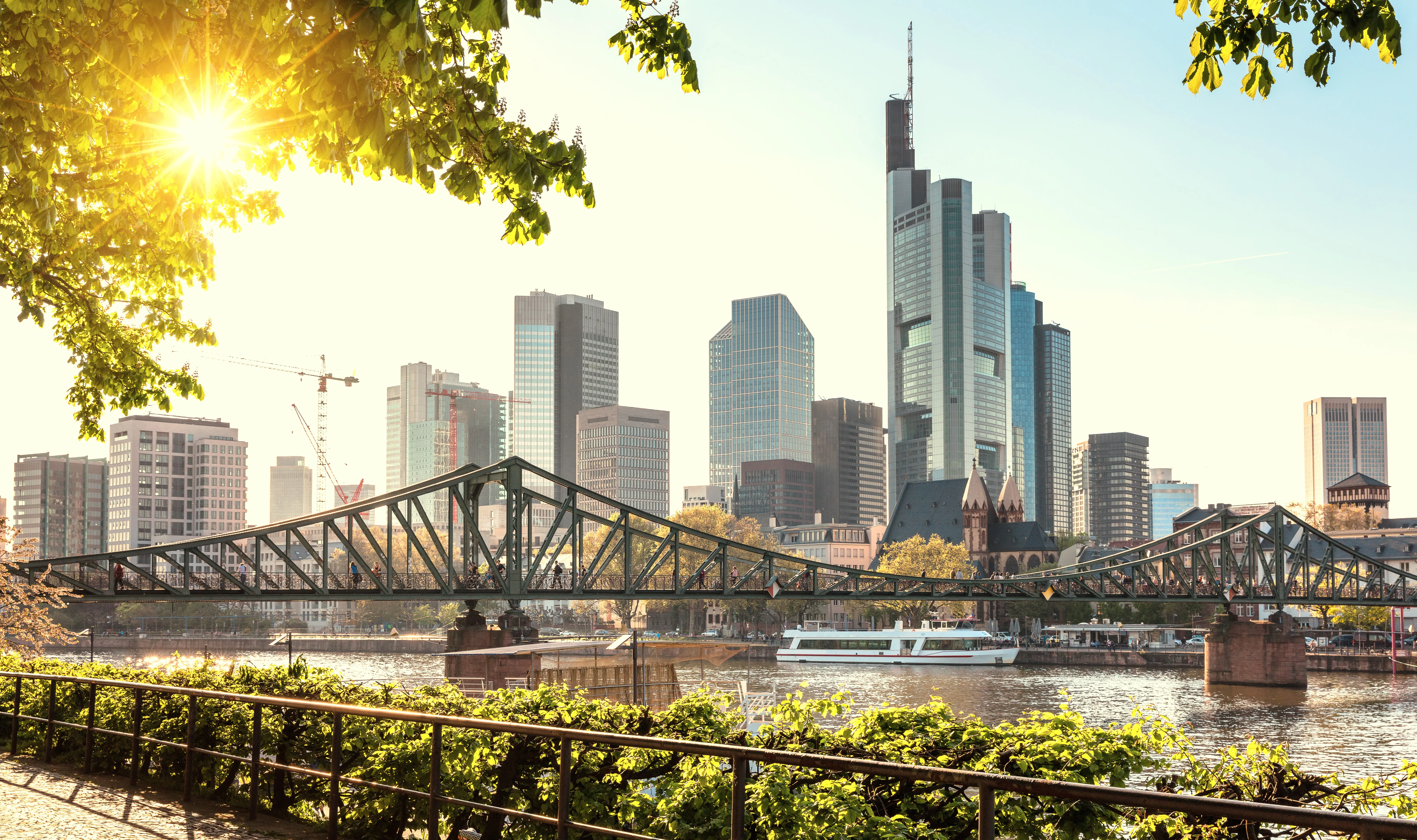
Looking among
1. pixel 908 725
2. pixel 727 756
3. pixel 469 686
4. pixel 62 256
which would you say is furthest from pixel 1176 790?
pixel 469 686

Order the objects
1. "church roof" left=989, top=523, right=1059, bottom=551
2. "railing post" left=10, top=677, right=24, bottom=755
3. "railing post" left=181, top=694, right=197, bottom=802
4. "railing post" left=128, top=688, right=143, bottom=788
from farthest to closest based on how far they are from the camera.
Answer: "church roof" left=989, top=523, right=1059, bottom=551, "railing post" left=10, top=677, right=24, bottom=755, "railing post" left=128, top=688, right=143, bottom=788, "railing post" left=181, top=694, right=197, bottom=802

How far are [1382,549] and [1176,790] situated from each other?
149 metres

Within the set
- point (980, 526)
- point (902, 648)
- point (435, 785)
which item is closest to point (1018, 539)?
point (980, 526)

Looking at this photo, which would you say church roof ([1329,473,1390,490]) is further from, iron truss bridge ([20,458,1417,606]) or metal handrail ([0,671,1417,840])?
metal handrail ([0,671,1417,840])

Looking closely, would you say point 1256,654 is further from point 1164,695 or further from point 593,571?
point 593,571

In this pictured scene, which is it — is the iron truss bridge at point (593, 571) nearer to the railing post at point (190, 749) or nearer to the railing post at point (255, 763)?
the railing post at point (190, 749)

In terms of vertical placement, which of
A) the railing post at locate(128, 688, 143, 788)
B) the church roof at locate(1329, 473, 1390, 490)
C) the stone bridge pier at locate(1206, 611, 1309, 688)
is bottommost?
the stone bridge pier at locate(1206, 611, 1309, 688)

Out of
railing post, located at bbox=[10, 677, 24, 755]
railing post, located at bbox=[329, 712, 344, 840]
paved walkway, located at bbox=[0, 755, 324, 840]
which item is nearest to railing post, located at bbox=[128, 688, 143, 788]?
paved walkway, located at bbox=[0, 755, 324, 840]

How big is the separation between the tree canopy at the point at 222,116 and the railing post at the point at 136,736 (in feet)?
15.0

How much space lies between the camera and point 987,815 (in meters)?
5.88

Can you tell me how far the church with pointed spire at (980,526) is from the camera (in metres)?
164

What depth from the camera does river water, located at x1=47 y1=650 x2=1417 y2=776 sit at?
52.9m

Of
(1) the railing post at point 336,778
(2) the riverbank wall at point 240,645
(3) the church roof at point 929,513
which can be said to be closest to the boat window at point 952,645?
(2) the riverbank wall at point 240,645

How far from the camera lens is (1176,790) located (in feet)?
24.7
